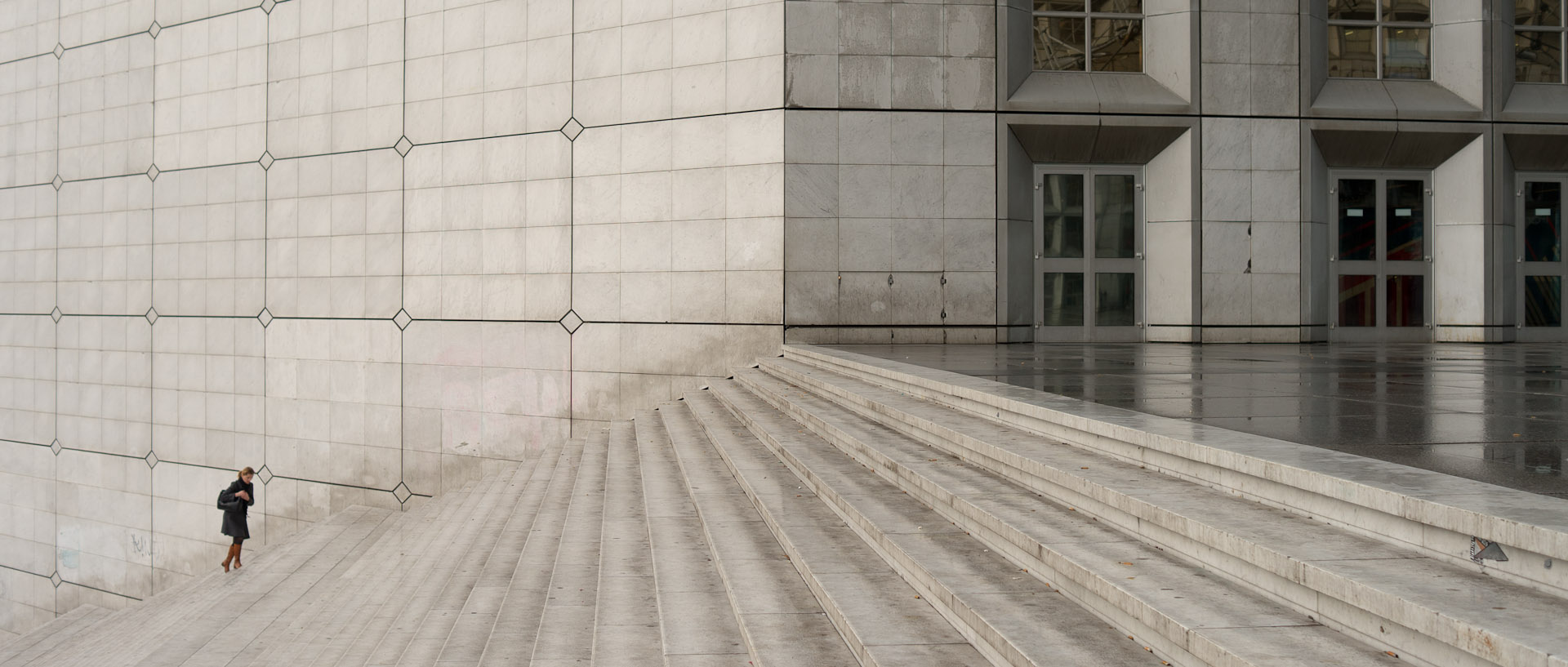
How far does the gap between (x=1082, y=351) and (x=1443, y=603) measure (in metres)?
9.52

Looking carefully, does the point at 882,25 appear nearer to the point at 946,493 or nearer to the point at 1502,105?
the point at 1502,105

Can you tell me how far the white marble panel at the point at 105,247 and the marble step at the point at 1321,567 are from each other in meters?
17.7

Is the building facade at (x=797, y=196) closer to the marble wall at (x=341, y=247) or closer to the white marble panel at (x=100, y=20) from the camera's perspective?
the marble wall at (x=341, y=247)

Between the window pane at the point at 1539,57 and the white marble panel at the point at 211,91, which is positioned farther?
the white marble panel at the point at 211,91

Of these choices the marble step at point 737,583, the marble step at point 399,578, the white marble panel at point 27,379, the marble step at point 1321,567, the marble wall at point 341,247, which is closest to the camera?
the marble step at point 1321,567

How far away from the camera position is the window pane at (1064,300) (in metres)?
14.1

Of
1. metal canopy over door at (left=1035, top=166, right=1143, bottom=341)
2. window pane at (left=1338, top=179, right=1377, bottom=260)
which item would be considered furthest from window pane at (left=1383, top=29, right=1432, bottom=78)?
metal canopy over door at (left=1035, top=166, right=1143, bottom=341)

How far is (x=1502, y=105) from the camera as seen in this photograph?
45.4 ft

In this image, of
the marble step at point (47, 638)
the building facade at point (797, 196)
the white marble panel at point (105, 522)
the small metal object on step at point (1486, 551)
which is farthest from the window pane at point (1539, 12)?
the white marble panel at point (105, 522)

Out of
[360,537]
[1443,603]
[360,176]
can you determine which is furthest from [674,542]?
[360,176]

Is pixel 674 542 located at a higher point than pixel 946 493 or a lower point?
lower

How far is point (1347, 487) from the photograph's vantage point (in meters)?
3.10

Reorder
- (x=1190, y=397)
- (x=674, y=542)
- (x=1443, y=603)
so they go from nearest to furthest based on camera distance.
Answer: (x=1443, y=603) < (x=674, y=542) < (x=1190, y=397)

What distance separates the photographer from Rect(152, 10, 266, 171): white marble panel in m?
16.5
